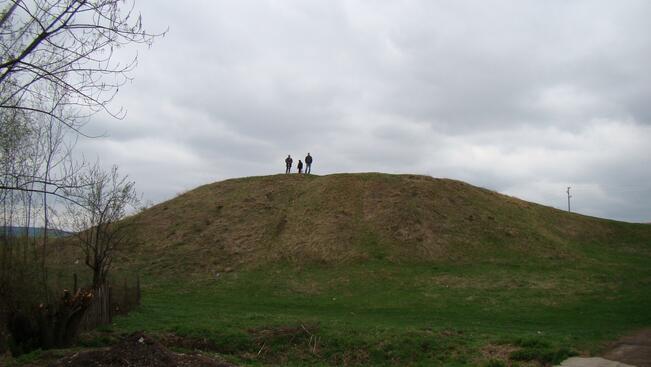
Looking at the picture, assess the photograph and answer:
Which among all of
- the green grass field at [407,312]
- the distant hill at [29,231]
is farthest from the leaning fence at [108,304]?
the distant hill at [29,231]

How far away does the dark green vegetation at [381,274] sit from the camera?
14008mm

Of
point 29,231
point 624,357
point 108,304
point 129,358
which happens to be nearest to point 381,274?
point 108,304

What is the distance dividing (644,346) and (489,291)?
1206cm

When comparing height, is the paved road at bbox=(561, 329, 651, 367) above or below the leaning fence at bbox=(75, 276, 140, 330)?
below

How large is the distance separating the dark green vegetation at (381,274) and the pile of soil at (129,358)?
129 inches

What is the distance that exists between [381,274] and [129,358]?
21374 millimetres

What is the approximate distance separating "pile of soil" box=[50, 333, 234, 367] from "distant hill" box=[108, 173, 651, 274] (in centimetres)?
2232

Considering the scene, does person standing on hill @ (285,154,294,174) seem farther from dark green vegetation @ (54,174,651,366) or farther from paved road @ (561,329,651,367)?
paved road @ (561,329,651,367)

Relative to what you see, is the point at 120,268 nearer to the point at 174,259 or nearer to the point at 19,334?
the point at 174,259

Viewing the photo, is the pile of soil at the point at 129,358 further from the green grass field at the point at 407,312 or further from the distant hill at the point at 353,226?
the distant hill at the point at 353,226

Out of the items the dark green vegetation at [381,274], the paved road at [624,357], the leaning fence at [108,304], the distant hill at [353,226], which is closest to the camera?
the paved road at [624,357]

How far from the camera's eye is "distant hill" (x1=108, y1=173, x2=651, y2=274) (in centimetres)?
3269

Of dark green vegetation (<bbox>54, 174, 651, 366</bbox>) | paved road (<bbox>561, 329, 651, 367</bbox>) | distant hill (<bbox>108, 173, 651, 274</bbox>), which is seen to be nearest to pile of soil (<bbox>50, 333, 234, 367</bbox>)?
dark green vegetation (<bbox>54, 174, 651, 366</bbox>)

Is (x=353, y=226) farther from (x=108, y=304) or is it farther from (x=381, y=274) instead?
(x=108, y=304)
